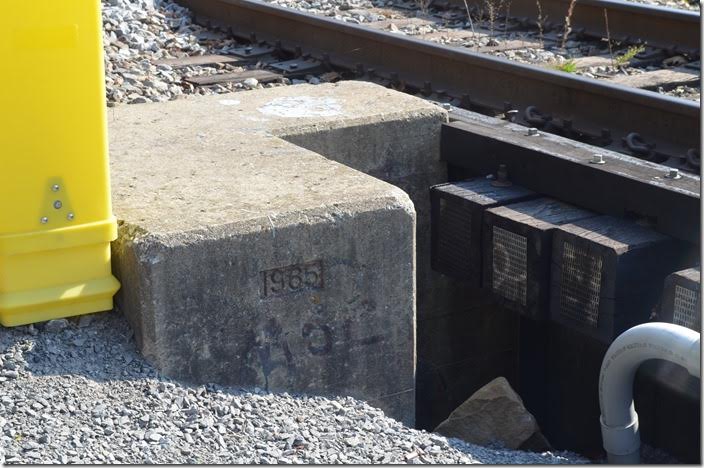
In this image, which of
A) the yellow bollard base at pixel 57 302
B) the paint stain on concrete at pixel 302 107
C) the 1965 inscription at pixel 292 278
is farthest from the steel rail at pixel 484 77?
the yellow bollard base at pixel 57 302

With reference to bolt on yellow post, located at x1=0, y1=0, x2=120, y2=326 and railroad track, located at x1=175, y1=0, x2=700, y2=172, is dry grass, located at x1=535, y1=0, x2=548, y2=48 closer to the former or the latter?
railroad track, located at x1=175, y1=0, x2=700, y2=172

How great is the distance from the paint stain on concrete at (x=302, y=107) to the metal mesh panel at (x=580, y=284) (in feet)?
4.70

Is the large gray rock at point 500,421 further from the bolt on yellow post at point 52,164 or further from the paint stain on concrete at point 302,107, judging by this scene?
the bolt on yellow post at point 52,164

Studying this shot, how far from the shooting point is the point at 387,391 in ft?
14.4

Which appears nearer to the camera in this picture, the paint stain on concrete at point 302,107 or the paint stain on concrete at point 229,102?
the paint stain on concrete at point 302,107

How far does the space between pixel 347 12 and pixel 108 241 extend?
596 cm

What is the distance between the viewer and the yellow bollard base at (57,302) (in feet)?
12.5

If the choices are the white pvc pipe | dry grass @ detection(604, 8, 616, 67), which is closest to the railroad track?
dry grass @ detection(604, 8, 616, 67)

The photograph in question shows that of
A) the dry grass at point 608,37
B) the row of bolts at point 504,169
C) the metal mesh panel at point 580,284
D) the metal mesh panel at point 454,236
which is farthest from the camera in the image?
the dry grass at point 608,37

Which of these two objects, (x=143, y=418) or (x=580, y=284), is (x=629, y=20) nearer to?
(x=580, y=284)

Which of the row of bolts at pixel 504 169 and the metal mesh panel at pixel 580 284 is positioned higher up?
the row of bolts at pixel 504 169

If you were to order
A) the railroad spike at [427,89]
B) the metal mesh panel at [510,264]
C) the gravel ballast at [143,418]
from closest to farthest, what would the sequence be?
the gravel ballast at [143,418] → the metal mesh panel at [510,264] → the railroad spike at [427,89]

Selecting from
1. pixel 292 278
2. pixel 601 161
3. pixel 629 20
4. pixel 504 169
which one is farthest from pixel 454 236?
pixel 629 20

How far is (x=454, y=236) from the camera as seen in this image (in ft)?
16.8
